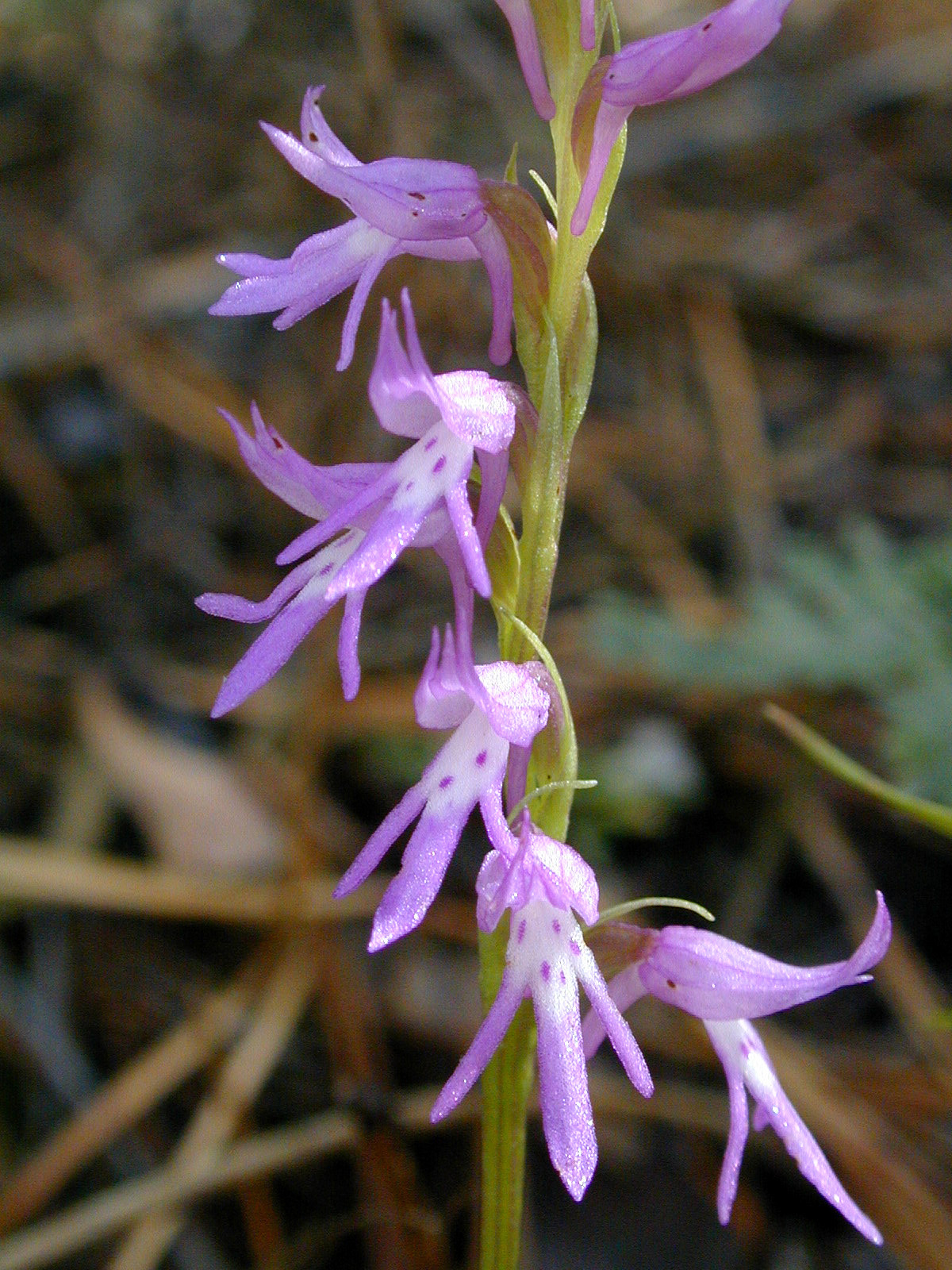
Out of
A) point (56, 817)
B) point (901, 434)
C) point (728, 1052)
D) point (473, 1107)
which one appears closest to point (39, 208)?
point (56, 817)

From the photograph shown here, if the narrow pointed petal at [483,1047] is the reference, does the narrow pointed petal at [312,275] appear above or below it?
above

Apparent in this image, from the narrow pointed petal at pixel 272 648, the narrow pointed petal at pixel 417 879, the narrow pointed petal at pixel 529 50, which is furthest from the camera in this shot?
the narrow pointed petal at pixel 529 50

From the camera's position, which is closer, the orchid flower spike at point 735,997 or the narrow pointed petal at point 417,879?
the narrow pointed petal at point 417,879

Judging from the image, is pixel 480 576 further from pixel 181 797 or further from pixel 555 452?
pixel 181 797

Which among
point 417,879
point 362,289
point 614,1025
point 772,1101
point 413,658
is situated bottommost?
point 413,658

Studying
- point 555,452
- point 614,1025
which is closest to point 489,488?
point 555,452

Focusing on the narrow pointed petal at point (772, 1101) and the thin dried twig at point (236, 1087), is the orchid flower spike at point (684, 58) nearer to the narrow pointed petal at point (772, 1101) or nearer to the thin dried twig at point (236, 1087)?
the narrow pointed petal at point (772, 1101)

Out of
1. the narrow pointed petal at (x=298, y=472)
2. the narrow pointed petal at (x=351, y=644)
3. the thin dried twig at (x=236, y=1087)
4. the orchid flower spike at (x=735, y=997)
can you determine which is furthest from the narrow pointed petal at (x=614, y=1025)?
the thin dried twig at (x=236, y=1087)

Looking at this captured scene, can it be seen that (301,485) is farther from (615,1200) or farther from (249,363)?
(249,363)
